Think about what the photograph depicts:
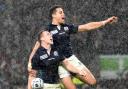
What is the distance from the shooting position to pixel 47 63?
12.7 metres

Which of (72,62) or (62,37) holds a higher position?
(62,37)

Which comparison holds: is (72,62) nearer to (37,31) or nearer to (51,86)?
(51,86)

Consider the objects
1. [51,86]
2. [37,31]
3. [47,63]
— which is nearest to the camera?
[51,86]

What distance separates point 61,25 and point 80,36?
19.9ft

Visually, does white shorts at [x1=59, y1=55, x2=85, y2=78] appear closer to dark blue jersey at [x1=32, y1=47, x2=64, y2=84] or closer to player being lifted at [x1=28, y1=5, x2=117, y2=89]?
player being lifted at [x1=28, y1=5, x2=117, y2=89]

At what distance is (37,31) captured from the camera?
61.3 feet

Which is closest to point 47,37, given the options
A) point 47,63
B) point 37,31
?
point 47,63

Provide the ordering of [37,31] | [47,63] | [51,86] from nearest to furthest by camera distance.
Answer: [51,86] → [47,63] → [37,31]

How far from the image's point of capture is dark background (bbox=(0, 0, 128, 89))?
18547mm

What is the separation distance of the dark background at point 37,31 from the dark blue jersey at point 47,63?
18.4 ft

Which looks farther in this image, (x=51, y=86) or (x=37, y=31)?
(x=37, y=31)

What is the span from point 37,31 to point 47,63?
606cm

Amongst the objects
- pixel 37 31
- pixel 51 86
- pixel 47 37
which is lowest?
pixel 51 86

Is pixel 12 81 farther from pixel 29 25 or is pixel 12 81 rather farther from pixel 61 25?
pixel 61 25
